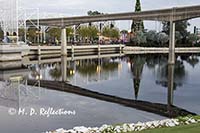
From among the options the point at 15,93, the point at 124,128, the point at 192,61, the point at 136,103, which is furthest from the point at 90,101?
the point at 192,61

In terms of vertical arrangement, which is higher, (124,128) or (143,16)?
(143,16)

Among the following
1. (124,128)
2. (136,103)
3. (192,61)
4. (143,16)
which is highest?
(143,16)

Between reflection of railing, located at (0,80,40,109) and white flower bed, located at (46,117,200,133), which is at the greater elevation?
white flower bed, located at (46,117,200,133)

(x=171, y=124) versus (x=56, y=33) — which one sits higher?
(x=56, y=33)

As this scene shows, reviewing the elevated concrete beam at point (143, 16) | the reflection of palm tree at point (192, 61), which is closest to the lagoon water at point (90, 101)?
the elevated concrete beam at point (143, 16)

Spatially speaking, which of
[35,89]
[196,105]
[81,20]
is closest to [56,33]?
[81,20]

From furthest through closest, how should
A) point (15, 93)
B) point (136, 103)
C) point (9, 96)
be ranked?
1. point (15, 93)
2. point (9, 96)
3. point (136, 103)

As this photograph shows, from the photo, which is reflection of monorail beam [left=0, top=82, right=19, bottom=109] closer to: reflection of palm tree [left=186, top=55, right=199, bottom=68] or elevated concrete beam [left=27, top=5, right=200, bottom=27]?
reflection of palm tree [left=186, top=55, right=199, bottom=68]

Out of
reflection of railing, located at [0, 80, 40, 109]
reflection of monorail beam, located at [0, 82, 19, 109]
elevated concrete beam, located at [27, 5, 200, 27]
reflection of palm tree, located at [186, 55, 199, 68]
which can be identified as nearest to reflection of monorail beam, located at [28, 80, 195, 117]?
reflection of railing, located at [0, 80, 40, 109]

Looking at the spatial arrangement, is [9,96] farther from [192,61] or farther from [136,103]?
[192,61]

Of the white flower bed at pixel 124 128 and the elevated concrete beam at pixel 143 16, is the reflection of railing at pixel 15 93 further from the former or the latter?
the elevated concrete beam at pixel 143 16

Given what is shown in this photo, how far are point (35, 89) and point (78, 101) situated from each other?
786 centimetres

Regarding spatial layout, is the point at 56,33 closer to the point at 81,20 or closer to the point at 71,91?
the point at 81,20

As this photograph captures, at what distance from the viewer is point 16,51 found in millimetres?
58469
